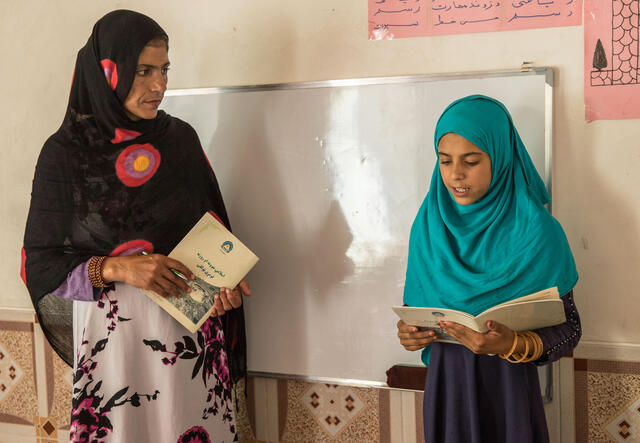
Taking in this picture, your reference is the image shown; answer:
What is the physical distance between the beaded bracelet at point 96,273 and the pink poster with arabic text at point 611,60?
4.40 ft

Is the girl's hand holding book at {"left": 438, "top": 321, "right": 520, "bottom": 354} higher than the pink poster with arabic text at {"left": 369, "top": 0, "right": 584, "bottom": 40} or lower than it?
lower

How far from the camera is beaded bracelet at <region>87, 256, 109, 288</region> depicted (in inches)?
55.7

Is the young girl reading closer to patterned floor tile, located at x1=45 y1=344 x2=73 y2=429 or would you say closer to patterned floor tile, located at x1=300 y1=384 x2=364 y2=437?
patterned floor tile, located at x1=300 y1=384 x2=364 y2=437

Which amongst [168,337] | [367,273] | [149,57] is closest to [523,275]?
[367,273]

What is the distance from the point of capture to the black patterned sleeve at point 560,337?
4.07ft

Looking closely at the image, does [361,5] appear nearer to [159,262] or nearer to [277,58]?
[277,58]

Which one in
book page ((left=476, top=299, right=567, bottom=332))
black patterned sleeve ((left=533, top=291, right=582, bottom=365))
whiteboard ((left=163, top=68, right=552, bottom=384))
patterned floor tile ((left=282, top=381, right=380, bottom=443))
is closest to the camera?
book page ((left=476, top=299, right=567, bottom=332))

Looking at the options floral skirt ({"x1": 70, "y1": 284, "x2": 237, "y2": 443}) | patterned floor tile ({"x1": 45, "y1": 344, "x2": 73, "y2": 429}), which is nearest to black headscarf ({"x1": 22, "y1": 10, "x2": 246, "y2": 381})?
floral skirt ({"x1": 70, "y1": 284, "x2": 237, "y2": 443})

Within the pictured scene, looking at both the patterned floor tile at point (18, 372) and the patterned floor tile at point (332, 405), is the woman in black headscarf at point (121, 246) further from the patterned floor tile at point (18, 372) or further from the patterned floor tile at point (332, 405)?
the patterned floor tile at point (18, 372)

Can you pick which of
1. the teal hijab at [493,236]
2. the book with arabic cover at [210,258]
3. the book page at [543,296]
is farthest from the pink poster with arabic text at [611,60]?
the book with arabic cover at [210,258]

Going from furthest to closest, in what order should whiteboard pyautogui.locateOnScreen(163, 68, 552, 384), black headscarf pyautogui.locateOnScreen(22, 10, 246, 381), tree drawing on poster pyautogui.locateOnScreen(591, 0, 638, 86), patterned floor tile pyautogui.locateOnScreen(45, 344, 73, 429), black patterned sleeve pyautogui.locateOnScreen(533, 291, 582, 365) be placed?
patterned floor tile pyautogui.locateOnScreen(45, 344, 73, 429)
whiteboard pyautogui.locateOnScreen(163, 68, 552, 384)
tree drawing on poster pyautogui.locateOnScreen(591, 0, 638, 86)
black headscarf pyautogui.locateOnScreen(22, 10, 246, 381)
black patterned sleeve pyautogui.locateOnScreen(533, 291, 582, 365)

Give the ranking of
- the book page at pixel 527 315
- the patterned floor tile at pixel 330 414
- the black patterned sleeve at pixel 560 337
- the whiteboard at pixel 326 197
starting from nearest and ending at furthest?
→ the book page at pixel 527 315, the black patterned sleeve at pixel 560 337, the whiteboard at pixel 326 197, the patterned floor tile at pixel 330 414

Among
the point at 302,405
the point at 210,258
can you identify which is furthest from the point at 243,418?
the point at 210,258

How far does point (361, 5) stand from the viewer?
1.73 m
